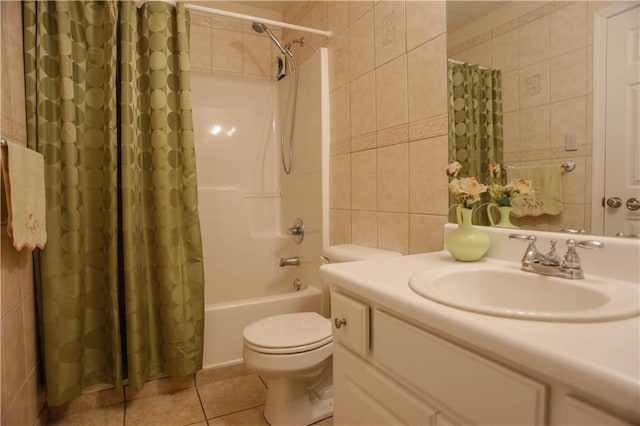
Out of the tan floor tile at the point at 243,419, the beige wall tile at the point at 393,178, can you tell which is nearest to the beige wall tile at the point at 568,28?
the beige wall tile at the point at 393,178

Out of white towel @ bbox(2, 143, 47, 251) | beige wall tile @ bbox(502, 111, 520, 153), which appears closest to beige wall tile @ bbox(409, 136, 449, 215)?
beige wall tile @ bbox(502, 111, 520, 153)

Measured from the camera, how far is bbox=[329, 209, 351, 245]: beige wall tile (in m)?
1.89

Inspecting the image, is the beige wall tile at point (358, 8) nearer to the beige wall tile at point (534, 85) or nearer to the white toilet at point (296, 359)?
the beige wall tile at point (534, 85)

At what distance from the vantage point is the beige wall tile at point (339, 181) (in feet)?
6.14

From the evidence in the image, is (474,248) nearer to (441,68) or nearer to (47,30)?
(441,68)

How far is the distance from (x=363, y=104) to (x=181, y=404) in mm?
1703

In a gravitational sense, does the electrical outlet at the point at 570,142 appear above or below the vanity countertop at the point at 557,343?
above

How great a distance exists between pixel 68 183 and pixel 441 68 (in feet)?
5.26

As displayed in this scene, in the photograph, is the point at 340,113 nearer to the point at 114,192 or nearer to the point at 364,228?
the point at 364,228

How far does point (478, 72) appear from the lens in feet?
3.84

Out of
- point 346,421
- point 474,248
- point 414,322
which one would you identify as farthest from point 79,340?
point 474,248

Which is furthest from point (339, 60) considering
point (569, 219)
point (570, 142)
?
point (569, 219)

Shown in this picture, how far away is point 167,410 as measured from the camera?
1.64 metres

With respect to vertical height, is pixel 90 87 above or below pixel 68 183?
above
